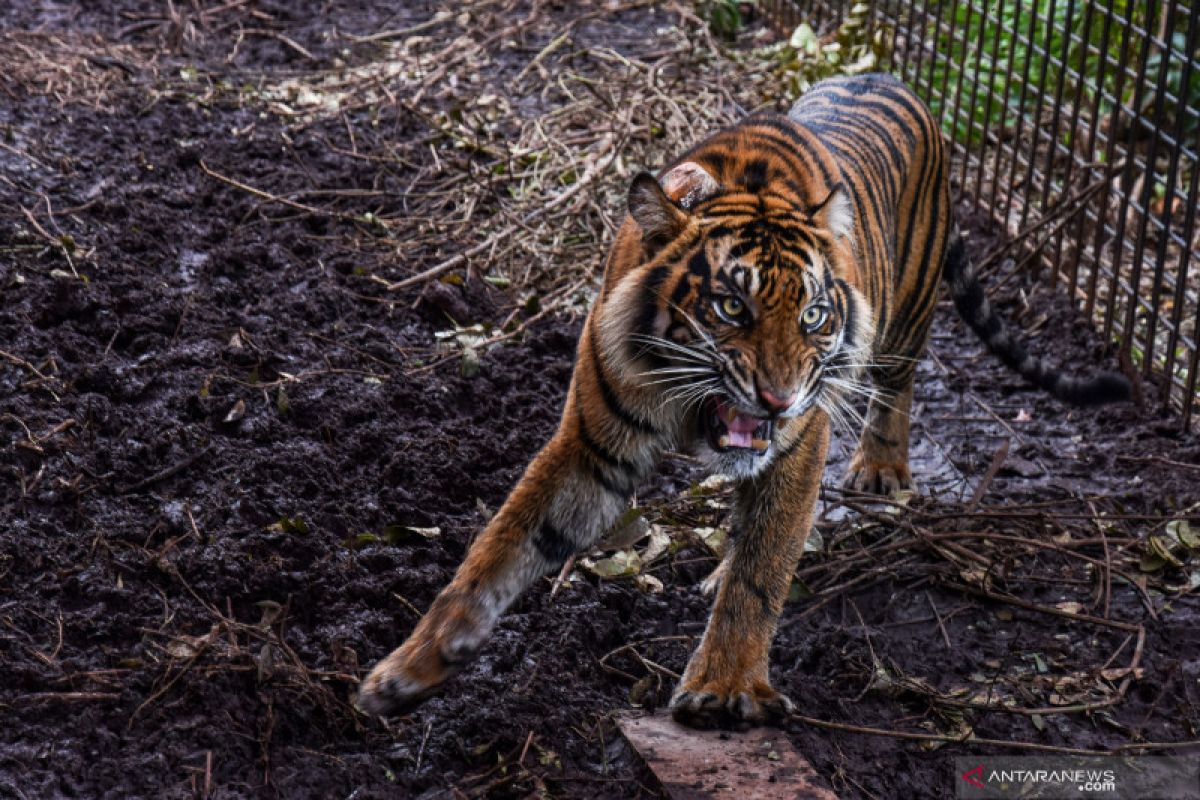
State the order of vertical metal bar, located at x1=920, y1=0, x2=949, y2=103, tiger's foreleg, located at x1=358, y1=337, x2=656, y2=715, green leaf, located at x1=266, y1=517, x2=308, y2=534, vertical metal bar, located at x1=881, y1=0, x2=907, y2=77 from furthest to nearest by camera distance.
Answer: vertical metal bar, located at x1=881, y1=0, x2=907, y2=77
vertical metal bar, located at x1=920, y1=0, x2=949, y2=103
green leaf, located at x1=266, y1=517, x2=308, y2=534
tiger's foreleg, located at x1=358, y1=337, x2=656, y2=715

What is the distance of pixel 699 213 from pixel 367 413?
1.59 meters

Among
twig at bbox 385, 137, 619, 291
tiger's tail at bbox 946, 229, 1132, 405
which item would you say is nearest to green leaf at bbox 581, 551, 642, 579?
tiger's tail at bbox 946, 229, 1132, 405

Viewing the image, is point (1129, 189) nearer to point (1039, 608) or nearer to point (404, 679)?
point (1039, 608)

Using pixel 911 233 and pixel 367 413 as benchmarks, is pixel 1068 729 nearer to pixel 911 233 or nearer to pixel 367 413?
pixel 911 233

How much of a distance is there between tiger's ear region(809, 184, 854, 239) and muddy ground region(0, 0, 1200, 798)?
3.71 feet

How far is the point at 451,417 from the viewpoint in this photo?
4.66 meters

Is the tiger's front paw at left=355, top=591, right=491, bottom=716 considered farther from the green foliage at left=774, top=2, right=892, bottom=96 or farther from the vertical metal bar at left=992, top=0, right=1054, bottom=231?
the green foliage at left=774, top=2, right=892, bottom=96

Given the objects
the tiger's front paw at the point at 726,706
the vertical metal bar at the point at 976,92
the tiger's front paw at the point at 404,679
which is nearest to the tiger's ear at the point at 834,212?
the tiger's front paw at the point at 726,706

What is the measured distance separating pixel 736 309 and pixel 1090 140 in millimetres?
3121

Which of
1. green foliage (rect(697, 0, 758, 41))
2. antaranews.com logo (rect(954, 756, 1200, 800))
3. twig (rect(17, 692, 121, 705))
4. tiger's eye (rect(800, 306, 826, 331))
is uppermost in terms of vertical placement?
tiger's eye (rect(800, 306, 826, 331))

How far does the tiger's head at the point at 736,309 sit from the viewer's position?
10.3 ft

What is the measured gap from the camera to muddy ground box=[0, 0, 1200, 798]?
10.2ft

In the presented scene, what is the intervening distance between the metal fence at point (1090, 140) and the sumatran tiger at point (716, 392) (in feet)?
6.01

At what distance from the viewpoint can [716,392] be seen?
10.4 ft
